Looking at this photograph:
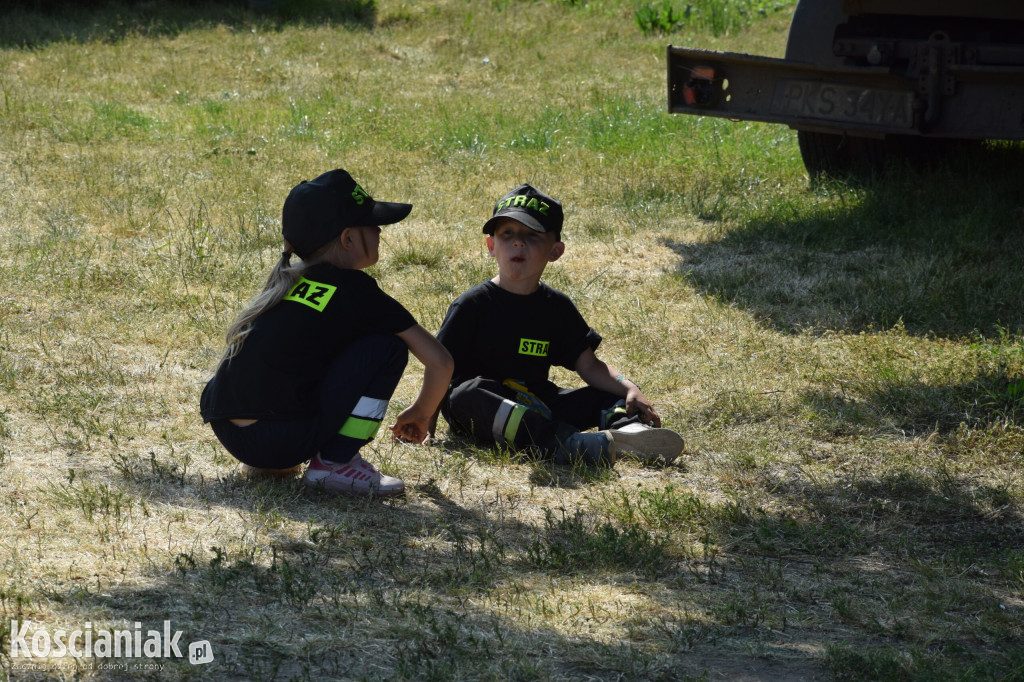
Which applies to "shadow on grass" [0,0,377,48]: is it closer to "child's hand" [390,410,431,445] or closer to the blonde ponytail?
the blonde ponytail

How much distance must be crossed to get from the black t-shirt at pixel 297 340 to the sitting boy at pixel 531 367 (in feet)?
2.09

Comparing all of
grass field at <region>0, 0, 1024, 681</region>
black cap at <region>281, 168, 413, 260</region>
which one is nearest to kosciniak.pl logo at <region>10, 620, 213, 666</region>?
grass field at <region>0, 0, 1024, 681</region>

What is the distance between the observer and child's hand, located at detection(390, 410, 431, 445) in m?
3.78

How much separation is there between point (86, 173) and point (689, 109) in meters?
4.02

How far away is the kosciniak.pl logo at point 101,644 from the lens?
2.63 m

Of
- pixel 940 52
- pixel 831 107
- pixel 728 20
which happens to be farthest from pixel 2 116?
pixel 728 20

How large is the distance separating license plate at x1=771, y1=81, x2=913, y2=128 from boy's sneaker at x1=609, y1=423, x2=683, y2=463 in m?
3.03

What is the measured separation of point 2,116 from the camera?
908 cm

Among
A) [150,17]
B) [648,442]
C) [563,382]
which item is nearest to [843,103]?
[563,382]

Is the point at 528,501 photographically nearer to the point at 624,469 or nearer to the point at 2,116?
the point at 624,469

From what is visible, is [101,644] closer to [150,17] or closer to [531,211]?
[531,211]

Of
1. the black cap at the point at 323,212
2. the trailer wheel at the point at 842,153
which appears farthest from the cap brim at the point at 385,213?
the trailer wheel at the point at 842,153

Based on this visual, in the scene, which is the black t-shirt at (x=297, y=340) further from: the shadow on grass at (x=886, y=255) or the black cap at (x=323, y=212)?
the shadow on grass at (x=886, y=255)

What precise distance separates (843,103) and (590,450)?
11.0 feet
